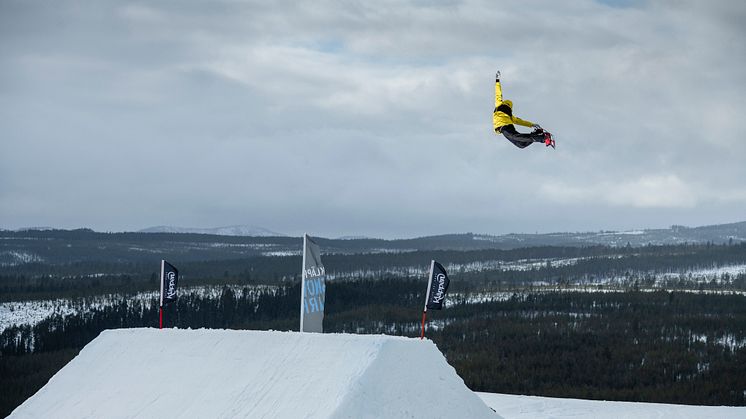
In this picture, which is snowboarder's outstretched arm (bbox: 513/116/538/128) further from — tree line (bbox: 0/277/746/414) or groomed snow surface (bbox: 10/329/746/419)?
tree line (bbox: 0/277/746/414)

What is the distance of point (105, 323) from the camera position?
168 m

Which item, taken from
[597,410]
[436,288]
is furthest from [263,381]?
[597,410]

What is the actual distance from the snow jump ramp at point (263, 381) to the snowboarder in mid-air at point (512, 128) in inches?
310

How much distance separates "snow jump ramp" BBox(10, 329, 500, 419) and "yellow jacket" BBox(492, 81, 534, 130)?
805cm

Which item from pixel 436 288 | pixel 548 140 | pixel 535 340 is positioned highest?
pixel 548 140

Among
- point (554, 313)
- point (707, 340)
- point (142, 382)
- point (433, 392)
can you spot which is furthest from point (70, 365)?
point (554, 313)

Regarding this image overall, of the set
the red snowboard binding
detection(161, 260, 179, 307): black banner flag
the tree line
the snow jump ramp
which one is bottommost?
the tree line

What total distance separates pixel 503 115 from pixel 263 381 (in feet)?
35.3

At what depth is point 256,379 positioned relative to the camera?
1163 inches

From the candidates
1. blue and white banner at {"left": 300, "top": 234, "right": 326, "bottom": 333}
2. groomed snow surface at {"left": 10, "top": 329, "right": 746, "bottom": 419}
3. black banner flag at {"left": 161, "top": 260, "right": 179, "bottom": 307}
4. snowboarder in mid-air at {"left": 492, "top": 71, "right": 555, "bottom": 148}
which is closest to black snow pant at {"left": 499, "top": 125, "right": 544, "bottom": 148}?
snowboarder in mid-air at {"left": 492, "top": 71, "right": 555, "bottom": 148}

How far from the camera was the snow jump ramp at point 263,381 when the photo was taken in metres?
27.9

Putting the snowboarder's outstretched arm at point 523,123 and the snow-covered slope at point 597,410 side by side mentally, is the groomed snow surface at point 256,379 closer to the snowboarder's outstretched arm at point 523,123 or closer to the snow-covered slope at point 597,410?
the snowboarder's outstretched arm at point 523,123

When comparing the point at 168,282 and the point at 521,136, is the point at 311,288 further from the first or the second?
the point at 521,136

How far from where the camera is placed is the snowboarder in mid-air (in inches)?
983
